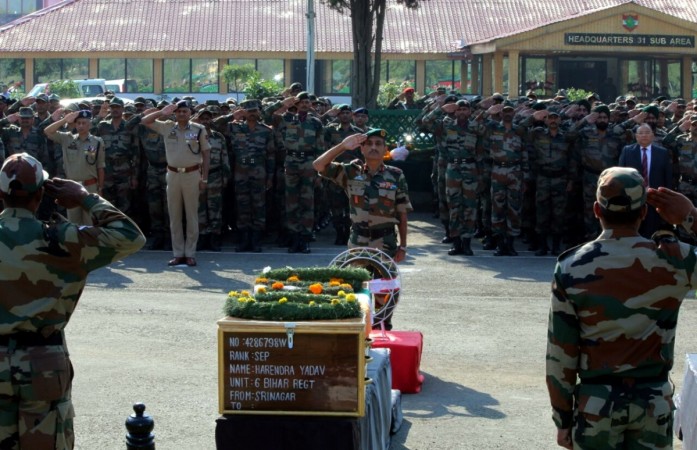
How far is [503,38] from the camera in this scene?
35.1 meters

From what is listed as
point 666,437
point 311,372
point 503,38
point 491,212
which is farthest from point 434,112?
point 503,38

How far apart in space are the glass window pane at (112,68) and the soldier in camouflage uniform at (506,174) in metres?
30.9

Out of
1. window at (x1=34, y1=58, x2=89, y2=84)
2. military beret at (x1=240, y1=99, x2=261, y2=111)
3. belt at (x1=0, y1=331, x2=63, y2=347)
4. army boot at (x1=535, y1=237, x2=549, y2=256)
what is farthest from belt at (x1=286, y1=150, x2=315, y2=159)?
window at (x1=34, y1=58, x2=89, y2=84)

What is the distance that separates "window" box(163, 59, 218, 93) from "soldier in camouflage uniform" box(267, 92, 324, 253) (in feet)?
93.1

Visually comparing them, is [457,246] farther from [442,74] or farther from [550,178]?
[442,74]

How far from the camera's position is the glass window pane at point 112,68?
46250 millimetres

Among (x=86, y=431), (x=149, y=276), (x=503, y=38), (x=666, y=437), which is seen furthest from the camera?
(x=503, y=38)

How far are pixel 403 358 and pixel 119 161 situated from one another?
9.57 meters

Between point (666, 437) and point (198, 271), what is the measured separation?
11.0 m

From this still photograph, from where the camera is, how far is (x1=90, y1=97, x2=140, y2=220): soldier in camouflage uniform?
59.5 ft

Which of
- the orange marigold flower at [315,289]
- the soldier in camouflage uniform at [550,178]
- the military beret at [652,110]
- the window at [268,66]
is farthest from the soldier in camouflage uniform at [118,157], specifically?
the window at [268,66]

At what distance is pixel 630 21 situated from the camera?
3584 centimetres

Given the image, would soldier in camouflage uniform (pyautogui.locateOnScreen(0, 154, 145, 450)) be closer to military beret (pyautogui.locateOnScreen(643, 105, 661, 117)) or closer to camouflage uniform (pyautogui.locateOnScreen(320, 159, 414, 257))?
camouflage uniform (pyautogui.locateOnScreen(320, 159, 414, 257))

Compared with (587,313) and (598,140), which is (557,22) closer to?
(598,140)
